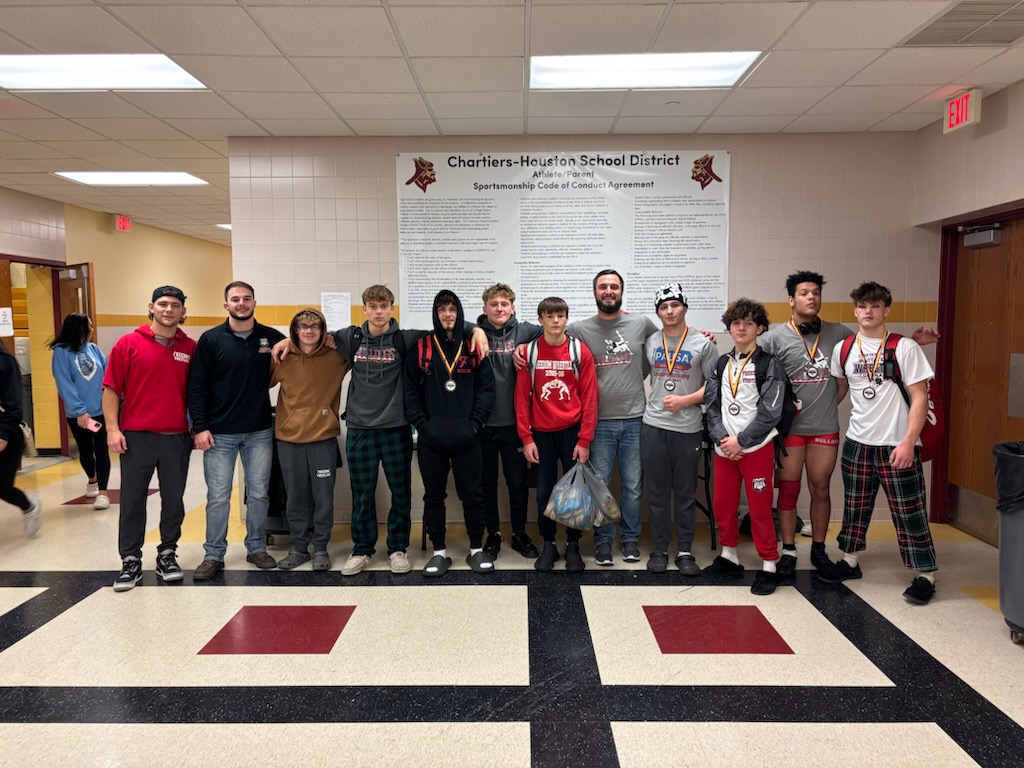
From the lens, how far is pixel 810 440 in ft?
11.8

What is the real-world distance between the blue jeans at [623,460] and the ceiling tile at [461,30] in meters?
2.20

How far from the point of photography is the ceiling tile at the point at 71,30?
9.56 ft

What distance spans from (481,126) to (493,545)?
9.74ft

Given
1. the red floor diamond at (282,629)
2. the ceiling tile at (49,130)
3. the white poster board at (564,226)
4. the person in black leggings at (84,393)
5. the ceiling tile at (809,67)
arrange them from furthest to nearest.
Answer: the person in black leggings at (84,393) → the white poster board at (564,226) → the ceiling tile at (49,130) → the ceiling tile at (809,67) → the red floor diamond at (282,629)

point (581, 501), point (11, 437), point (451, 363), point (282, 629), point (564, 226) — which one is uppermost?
point (564, 226)

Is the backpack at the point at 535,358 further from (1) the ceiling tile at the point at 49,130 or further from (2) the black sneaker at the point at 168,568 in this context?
(1) the ceiling tile at the point at 49,130

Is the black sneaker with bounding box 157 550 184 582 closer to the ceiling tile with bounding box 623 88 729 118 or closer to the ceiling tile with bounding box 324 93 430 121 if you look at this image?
the ceiling tile with bounding box 324 93 430 121

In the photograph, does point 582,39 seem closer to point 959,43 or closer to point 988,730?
point 959,43

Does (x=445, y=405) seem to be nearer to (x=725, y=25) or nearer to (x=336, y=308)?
(x=336, y=308)

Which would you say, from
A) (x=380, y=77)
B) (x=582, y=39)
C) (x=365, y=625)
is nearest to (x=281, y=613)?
(x=365, y=625)

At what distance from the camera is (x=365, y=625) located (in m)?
3.08

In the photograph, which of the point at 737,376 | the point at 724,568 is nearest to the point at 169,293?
the point at 737,376

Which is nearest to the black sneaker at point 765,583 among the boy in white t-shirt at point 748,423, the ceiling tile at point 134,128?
the boy in white t-shirt at point 748,423

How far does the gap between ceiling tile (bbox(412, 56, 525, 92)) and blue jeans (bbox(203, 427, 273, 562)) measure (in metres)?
2.34
